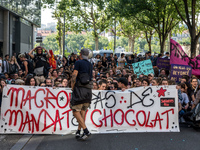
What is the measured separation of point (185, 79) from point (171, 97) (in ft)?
7.91

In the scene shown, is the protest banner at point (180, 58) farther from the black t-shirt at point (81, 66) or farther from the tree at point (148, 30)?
the tree at point (148, 30)

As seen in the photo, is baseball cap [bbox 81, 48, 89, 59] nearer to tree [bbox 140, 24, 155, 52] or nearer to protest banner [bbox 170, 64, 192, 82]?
protest banner [bbox 170, 64, 192, 82]

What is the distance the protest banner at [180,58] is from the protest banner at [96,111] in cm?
451

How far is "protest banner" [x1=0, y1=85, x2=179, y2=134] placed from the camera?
23.3 feet

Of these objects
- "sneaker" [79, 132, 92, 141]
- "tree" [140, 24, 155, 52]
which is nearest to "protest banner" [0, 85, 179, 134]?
"sneaker" [79, 132, 92, 141]

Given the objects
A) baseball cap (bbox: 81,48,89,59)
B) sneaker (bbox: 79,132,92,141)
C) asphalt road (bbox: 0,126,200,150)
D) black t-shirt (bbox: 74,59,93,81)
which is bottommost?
asphalt road (bbox: 0,126,200,150)

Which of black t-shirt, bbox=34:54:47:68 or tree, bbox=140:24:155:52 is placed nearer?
black t-shirt, bbox=34:54:47:68

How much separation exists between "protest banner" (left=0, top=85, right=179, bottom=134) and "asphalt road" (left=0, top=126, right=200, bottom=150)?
0.79 feet

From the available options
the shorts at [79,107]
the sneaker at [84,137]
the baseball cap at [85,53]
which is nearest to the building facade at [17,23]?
the baseball cap at [85,53]

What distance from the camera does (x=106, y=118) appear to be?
24.0 ft

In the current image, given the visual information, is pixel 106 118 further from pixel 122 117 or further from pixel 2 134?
pixel 2 134

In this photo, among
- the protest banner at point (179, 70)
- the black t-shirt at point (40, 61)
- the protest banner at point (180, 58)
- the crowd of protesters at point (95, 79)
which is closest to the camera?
the crowd of protesters at point (95, 79)

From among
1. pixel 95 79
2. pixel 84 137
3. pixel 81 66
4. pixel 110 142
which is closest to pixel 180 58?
pixel 95 79

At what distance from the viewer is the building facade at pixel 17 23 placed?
2678 cm
